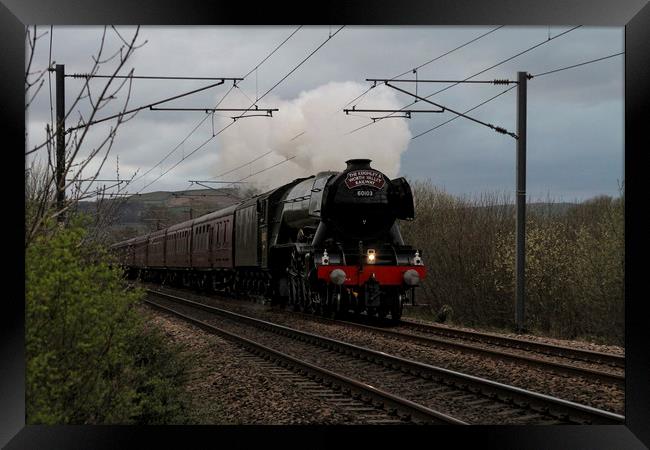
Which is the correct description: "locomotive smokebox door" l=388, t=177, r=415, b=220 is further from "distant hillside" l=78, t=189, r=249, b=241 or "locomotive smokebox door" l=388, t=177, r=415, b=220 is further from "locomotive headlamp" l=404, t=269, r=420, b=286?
"distant hillside" l=78, t=189, r=249, b=241

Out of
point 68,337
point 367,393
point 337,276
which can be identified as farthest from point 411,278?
point 68,337

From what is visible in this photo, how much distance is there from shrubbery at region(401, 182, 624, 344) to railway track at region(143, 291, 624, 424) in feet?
21.4

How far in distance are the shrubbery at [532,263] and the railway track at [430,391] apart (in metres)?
6.53

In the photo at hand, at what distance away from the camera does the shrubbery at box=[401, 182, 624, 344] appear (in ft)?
51.1

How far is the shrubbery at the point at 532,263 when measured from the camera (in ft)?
51.1

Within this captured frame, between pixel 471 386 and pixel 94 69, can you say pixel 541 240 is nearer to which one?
pixel 471 386

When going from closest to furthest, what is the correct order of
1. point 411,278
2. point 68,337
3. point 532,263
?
point 68,337 < point 411,278 < point 532,263

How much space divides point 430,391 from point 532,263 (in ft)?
33.0

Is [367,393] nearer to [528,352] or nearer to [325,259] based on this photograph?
[528,352]

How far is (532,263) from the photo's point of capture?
17.8m

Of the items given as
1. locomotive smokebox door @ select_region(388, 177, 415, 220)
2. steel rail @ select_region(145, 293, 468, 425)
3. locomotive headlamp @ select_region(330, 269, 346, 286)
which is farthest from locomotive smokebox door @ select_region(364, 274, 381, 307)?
steel rail @ select_region(145, 293, 468, 425)

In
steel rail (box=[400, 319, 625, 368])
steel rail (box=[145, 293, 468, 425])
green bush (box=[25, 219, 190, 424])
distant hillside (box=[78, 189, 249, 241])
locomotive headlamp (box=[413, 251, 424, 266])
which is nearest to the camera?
green bush (box=[25, 219, 190, 424])

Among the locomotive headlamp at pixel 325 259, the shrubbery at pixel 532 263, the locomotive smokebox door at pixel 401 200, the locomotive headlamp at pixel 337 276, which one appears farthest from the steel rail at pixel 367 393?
the shrubbery at pixel 532 263

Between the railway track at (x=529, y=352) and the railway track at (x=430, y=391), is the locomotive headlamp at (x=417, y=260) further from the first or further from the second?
the railway track at (x=430, y=391)
